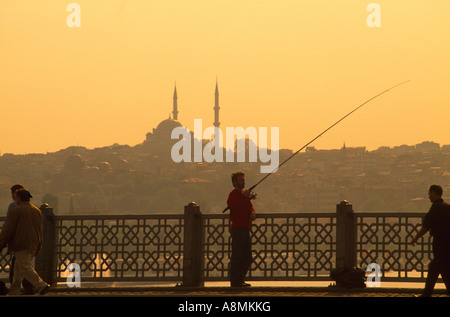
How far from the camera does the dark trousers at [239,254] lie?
919cm

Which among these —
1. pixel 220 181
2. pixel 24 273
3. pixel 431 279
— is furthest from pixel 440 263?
pixel 220 181

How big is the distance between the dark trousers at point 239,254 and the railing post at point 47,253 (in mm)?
2138

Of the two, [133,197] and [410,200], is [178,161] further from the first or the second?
[410,200]

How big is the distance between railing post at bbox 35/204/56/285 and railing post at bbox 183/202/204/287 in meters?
1.54

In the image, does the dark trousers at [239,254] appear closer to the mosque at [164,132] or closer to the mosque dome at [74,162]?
the mosque dome at [74,162]

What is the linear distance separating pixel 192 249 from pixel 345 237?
165 centimetres

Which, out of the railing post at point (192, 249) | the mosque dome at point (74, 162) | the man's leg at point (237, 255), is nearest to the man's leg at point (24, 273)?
the railing post at point (192, 249)

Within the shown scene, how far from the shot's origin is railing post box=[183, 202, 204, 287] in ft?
31.5

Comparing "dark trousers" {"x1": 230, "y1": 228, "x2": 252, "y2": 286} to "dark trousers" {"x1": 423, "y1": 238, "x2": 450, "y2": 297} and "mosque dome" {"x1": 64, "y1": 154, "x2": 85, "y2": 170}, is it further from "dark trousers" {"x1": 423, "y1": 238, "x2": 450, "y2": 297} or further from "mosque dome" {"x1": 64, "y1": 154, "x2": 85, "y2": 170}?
"mosque dome" {"x1": 64, "y1": 154, "x2": 85, "y2": 170}

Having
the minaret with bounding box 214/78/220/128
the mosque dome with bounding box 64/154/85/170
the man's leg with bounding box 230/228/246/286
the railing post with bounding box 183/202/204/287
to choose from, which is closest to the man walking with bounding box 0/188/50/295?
the railing post with bounding box 183/202/204/287

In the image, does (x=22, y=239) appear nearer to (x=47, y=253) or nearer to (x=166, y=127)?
(x=47, y=253)
